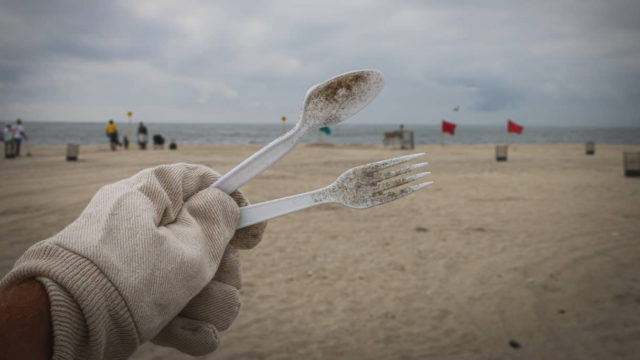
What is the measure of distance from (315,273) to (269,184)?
5.69 meters

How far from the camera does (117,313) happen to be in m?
0.82

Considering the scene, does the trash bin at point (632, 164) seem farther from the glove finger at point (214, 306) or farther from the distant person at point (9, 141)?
the distant person at point (9, 141)

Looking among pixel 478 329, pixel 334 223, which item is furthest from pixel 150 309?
pixel 334 223

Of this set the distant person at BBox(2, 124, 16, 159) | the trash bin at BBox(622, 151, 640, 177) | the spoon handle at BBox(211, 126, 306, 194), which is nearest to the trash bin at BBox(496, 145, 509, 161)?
the trash bin at BBox(622, 151, 640, 177)

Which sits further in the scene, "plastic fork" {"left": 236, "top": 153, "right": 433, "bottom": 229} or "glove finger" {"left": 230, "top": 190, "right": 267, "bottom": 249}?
"glove finger" {"left": 230, "top": 190, "right": 267, "bottom": 249}

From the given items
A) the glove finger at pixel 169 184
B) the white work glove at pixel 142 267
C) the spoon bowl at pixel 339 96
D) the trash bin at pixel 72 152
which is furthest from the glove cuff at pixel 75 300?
the trash bin at pixel 72 152

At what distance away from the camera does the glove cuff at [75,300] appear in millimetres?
715

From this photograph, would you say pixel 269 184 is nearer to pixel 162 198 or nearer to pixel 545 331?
pixel 545 331

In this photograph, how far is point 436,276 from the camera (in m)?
4.86

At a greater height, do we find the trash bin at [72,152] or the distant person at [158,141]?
the distant person at [158,141]

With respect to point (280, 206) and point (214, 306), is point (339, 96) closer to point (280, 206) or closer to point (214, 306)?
point (280, 206)

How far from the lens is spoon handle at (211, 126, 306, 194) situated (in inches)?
44.4

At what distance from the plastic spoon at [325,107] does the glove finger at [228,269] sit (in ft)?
0.58

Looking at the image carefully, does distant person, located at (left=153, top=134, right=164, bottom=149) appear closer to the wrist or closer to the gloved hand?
the gloved hand
